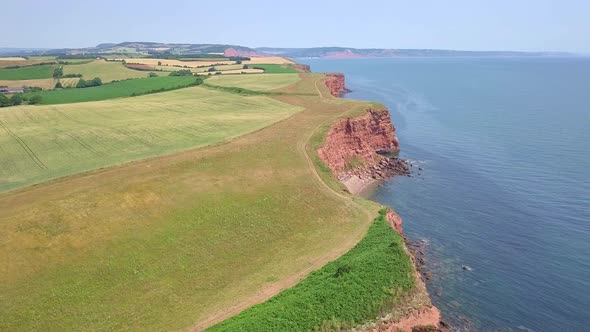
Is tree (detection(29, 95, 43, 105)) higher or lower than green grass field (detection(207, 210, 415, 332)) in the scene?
higher

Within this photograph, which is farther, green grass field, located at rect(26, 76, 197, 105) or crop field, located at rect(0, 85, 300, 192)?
green grass field, located at rect(26, 76, 197, 105)

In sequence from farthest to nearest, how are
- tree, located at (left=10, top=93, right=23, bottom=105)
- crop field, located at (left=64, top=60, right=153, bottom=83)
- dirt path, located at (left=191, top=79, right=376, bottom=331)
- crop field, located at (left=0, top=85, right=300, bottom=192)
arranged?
1. crop field, located at (left=64, top=60, right=153, bottom=83)
2. tree, located at (left=10, top=93, right=23, bottom=105)
3. crop field, located at (left=0, top=85, right=300, bottom=192)
4. dirt path, located at (left=191, top=79, right=376, bottom=331)

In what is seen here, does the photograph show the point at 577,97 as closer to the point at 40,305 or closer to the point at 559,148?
the point at 559,148

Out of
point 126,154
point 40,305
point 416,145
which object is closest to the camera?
point 40,305

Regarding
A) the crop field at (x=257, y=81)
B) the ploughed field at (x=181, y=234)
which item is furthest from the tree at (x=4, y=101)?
the crop field at (x=257, y=81)

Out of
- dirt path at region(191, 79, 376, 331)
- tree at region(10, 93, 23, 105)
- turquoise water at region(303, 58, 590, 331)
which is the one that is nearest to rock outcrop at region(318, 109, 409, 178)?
turquoise water at region(303, 58, 590, 331)

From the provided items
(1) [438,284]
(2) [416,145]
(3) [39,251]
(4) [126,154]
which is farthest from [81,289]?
(2) [416,145]

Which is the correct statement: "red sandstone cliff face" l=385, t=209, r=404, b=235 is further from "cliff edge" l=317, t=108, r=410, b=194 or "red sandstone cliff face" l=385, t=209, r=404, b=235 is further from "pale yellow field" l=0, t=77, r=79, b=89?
"pale yellow field" l=0, t=77, r=79, b=89
